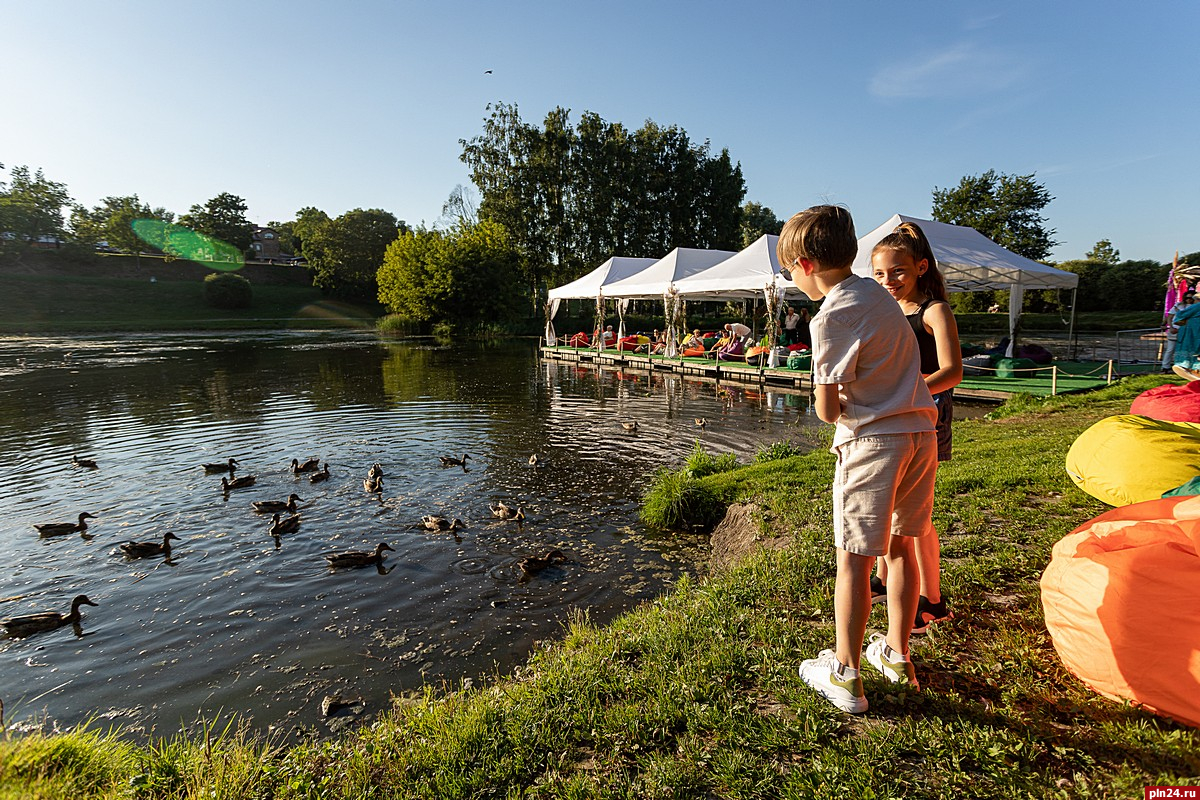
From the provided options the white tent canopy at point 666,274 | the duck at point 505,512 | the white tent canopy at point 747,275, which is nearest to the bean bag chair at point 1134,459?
the duck at point 505,512

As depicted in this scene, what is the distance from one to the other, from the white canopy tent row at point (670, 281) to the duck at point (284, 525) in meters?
18.6

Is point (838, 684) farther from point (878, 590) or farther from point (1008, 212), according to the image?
point (1008, 212)

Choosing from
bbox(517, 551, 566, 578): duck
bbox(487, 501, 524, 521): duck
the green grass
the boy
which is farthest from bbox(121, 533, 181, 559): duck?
the green grass

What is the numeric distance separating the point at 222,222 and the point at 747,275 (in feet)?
302

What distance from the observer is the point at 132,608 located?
551 cm

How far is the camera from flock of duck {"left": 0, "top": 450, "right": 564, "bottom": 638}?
17.0 feet

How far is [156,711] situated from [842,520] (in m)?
4.84

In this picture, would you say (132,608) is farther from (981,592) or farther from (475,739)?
(981,592)

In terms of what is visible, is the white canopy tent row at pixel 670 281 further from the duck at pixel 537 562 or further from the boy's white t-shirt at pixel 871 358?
the boy's white t-shirt at pixel 871 358

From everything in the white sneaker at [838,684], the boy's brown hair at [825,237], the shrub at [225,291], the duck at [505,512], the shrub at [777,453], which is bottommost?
the duck at [505,512]

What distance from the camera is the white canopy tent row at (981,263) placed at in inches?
Answer: 681

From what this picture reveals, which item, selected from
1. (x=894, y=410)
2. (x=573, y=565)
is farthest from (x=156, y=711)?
(x=894, y=410)

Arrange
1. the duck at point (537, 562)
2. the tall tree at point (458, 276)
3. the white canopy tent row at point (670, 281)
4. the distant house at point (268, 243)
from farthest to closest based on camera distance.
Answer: the distant house at point (268, 243) < the tall tree at point (458, 276) < the white canopy tent row at point (670, 281) < the duck at point (537, 562)

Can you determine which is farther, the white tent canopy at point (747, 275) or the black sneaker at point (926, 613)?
the white tent canopy at point (747, 275)
